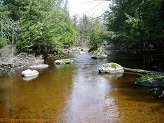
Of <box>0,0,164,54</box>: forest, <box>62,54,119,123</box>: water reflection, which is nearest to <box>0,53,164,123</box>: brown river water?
<box>62,54,119,123</box>: water reflection

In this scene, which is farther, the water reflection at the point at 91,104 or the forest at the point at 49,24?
the forest at the point at 49,24

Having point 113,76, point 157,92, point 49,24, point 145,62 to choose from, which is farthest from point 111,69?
point 49,24

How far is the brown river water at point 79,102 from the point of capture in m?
9.21

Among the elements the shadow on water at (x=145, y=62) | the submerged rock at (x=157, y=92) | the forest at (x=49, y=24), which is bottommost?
the submerged rock at (x=157, y=92)

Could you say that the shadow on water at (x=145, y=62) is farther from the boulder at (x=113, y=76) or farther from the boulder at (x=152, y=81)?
the boulder at (x=152, y=81)

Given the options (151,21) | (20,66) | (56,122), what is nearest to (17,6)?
(20,66)

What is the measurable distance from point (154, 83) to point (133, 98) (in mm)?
2959

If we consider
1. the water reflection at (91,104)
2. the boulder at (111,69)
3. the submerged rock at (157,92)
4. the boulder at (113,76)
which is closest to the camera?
the water reflection at (91,104)

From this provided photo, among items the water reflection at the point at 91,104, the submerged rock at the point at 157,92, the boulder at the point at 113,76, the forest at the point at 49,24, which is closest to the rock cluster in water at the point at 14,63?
the forest at the point at 49,24

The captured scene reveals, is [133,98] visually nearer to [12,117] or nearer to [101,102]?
[101,102]

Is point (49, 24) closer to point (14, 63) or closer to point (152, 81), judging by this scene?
point (14, 63)

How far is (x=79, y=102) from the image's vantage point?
11.4 m

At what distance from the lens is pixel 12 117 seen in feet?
30.7

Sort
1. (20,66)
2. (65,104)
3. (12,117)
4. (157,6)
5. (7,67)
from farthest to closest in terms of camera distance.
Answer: (20,66) → (7,67) → (157,6) → (65,104) → (12,117)
